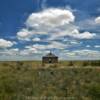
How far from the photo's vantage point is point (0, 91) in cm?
1410

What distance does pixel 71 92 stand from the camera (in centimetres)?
1506

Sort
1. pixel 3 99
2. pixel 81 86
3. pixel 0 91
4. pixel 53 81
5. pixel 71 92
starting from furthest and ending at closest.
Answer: pixel 53 81
pixel 81 86
pixel 71 92
pixel 0 91
pixel 3 99

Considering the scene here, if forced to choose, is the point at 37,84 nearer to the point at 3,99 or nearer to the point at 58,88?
the point at 58,88

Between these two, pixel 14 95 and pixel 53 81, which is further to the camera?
pixel 53 81

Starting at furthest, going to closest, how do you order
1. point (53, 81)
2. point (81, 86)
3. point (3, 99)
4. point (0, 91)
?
point (53, 81), point (81, 86), point (0, 91), point (3, 99)

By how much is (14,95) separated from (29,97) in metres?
0.73

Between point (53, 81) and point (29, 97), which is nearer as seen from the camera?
point (29, 97)

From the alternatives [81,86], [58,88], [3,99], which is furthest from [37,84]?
[3,99]

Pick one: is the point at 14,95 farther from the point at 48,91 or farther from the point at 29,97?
the point at 48,91

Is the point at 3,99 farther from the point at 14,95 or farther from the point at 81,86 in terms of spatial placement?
the point at 81,86

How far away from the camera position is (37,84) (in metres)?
16.5

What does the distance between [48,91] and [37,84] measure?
5.23 ft

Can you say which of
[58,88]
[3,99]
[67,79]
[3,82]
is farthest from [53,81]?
[3,99]

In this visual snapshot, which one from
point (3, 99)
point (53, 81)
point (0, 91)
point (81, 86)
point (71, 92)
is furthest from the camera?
point (53, 81)
